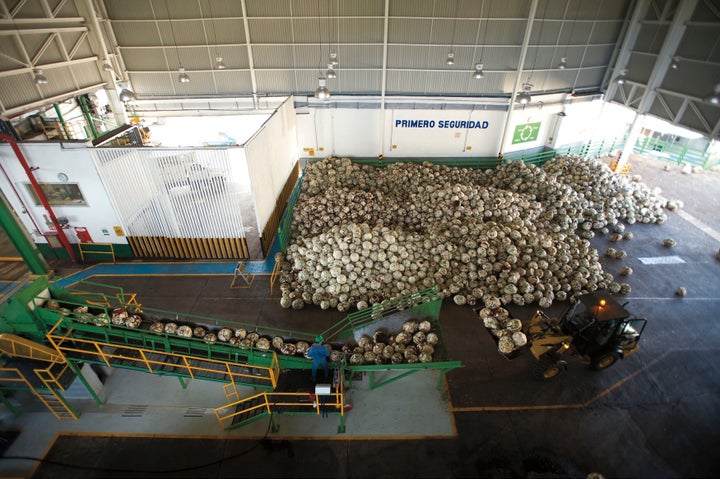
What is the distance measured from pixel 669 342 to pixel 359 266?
35.0ft

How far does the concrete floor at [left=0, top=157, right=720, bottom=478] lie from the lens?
8938 mm

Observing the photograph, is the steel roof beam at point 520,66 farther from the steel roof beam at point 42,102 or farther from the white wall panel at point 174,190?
the steel roof beam at point 42,102

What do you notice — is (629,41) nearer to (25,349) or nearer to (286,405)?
(286,405)

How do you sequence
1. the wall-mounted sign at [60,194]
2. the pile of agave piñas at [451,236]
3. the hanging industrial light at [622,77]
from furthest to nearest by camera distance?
the hanging industrial light at [622,77]
the wall-mounted sign at [60,194]
the pile of agave piñas at [451,236]

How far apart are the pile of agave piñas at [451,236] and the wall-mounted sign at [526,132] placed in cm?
382

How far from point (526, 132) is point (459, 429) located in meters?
19.3

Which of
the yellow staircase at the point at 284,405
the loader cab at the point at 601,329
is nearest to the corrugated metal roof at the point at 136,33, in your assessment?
the yellow staircase at the point at 284,405

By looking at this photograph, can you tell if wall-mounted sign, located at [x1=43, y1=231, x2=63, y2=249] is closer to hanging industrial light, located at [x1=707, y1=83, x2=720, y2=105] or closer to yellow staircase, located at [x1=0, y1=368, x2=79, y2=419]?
yellow staircase, located at [x1=0, y1=368, x2=79, y2=419]

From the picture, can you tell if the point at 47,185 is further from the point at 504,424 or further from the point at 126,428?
the point at 504,424

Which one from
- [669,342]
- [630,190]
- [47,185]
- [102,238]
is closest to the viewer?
[669,342]

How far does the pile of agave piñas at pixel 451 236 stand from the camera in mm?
13352

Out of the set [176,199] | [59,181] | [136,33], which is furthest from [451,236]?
[136,33]

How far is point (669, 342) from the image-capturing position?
12.2 metres

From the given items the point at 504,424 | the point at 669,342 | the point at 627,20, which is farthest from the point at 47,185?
the point at 627,20
